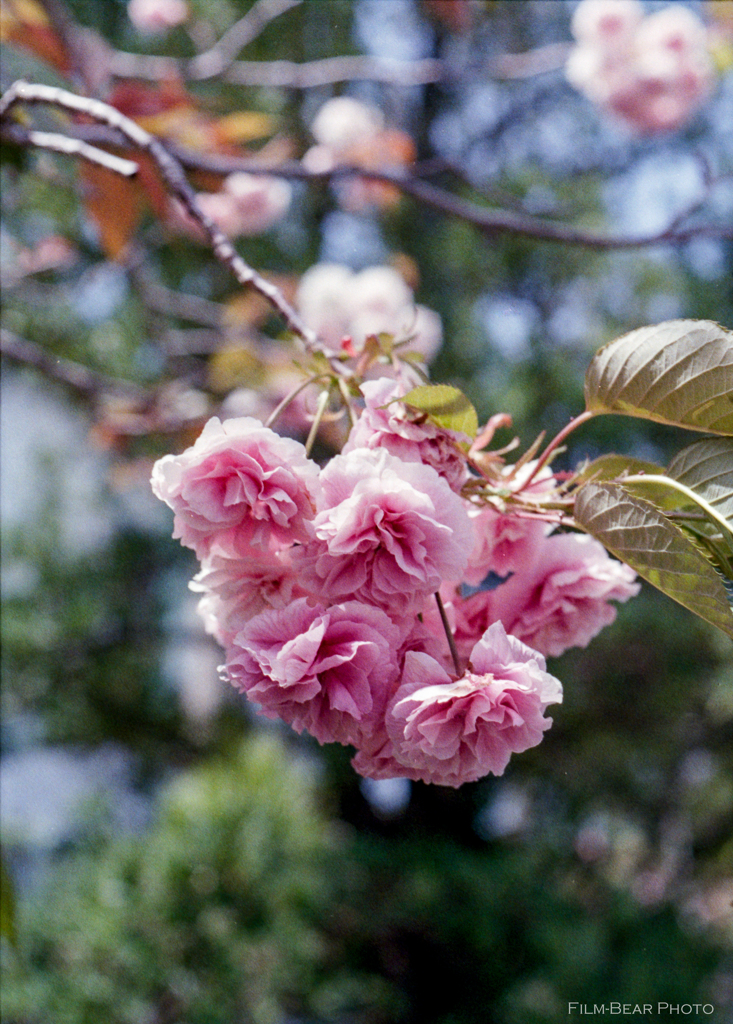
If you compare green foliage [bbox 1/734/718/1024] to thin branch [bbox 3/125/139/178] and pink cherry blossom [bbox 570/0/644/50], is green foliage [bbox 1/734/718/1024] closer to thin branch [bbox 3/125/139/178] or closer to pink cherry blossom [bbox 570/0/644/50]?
thin branch [bbox 3/125/139/178]

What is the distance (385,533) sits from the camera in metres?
0.32

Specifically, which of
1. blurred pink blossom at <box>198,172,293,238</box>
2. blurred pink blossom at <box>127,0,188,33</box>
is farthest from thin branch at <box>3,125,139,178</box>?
blurred pink blossom at <box>127,0,188,33</box>

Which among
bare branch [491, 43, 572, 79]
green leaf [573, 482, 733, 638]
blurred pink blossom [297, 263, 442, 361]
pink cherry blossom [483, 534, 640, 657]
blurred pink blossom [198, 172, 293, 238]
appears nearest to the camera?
green leaf [573, 482, 733, 638]

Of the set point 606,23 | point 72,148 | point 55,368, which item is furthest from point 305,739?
point 72,148

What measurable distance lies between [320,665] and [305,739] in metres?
A: 2.67

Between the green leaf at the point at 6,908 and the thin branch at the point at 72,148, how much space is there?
1.46 feet

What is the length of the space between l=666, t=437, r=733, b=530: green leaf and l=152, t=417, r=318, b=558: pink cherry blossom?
0.17 metres

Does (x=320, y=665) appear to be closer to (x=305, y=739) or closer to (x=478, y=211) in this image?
(x=478, y=211)

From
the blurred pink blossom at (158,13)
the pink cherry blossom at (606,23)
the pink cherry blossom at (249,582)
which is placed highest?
the pink cherry blossom at (606,23)

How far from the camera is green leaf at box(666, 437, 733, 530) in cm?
34

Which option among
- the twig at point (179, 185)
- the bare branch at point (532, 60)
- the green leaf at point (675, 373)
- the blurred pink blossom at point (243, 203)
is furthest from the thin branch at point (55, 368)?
the bare branch at point (532, 60)

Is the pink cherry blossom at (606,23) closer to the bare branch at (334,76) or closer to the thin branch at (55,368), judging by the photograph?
the bare branch at (334,76)

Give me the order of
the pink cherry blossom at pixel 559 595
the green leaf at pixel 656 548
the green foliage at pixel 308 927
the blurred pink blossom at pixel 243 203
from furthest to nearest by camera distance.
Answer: the blurred pink blossom at pixel 243 203
the green foliage at pixel 308 927
the pink cherry blossom at pixel 559 595
the green leaf at pixel 656 548

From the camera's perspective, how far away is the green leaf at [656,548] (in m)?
0.30
